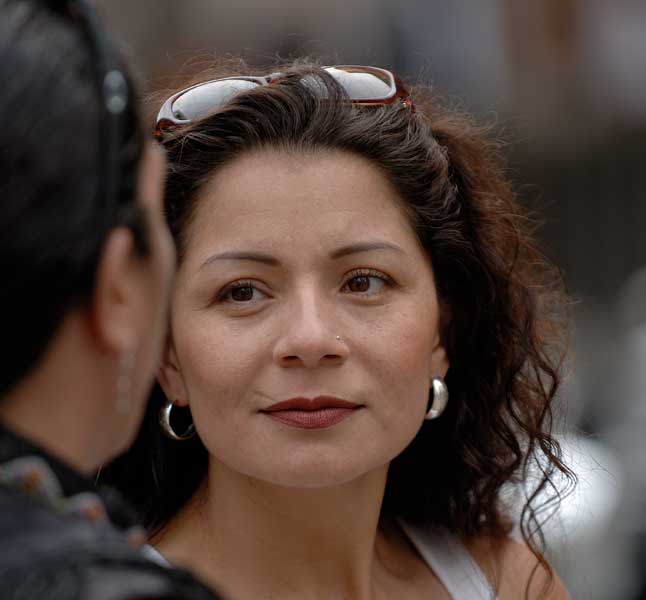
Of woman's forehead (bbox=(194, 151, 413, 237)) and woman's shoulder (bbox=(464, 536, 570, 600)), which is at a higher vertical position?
woman's forehead (bbox=(194, 151, 413, 237))

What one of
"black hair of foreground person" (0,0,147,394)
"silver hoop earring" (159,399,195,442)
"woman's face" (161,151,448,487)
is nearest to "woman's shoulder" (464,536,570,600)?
"woman's face" (161,151,448,487)

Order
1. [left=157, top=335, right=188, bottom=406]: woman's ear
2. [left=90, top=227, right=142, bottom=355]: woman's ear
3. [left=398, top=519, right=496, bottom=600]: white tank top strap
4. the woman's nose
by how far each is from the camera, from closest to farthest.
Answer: [left=90, top=227, right=142, bottom=355]: woman's ear
the woman's nose
[left=157, top=335, right=188, bottom=406]: woman's ear
[left=398, top=519, right=496, bottom=600]: white tank top strap

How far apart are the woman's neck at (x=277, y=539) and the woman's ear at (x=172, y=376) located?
202 mm

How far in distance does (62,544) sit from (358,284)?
4.82ft

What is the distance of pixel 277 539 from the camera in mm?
2738

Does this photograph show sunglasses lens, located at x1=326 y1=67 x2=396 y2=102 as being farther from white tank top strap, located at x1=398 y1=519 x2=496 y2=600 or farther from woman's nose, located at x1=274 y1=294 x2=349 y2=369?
white tank top strap, located at x1=398 y1=519 x2=496 y2=600

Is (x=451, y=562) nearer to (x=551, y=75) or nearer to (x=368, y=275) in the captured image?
(x=368, y=275)

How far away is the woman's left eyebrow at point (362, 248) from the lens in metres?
2.60

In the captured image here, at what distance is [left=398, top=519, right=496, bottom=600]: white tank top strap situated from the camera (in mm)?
3020

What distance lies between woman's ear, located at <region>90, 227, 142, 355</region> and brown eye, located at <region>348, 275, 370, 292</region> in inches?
47.4

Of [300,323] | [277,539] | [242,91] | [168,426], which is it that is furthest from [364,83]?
[277,539]

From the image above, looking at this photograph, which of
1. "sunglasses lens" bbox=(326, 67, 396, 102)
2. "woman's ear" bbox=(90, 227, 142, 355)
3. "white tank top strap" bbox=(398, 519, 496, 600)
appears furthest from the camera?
"white tank top strap" bbox=(398, 519, 496, 600)

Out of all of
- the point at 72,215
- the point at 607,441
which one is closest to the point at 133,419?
the point at 72,215

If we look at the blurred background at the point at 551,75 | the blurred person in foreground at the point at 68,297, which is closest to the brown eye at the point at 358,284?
the blurred person in foreground at the point at 68,297
